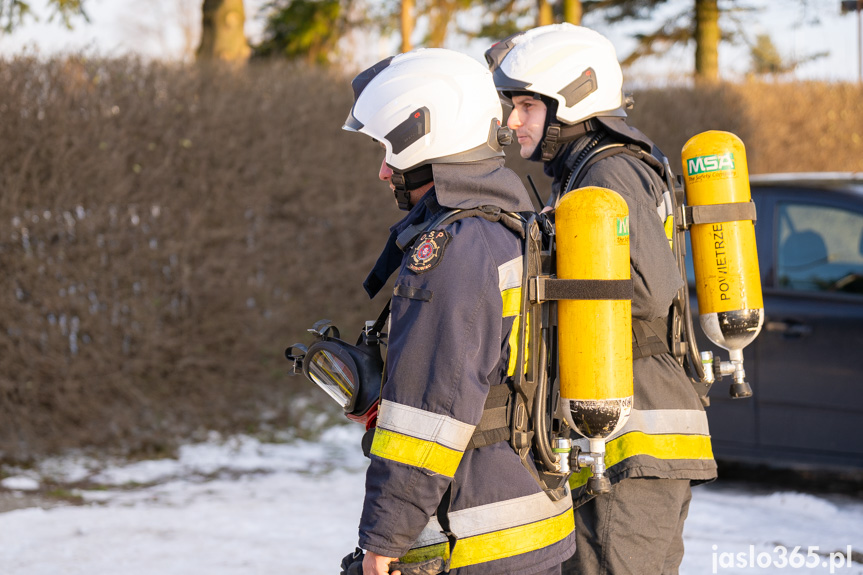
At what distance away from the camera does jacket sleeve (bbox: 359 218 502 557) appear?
189 cm

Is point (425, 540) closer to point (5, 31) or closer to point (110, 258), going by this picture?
point (110, 258)

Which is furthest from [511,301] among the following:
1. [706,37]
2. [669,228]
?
[706,37]

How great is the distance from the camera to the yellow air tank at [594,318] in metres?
2.10

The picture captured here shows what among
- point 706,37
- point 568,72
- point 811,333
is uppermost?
point 706,37

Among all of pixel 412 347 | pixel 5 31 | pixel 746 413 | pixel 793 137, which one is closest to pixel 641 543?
pixel 412 347

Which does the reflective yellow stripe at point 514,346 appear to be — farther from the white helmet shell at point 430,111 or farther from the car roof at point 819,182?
the car roof at point 819,182

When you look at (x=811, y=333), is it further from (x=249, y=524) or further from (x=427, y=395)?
(x=427, y=395)

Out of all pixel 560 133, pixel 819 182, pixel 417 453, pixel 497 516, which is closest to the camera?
pixel 417 453

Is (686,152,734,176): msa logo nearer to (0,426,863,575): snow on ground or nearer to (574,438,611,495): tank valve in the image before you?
(574,438,611,495): tank valve

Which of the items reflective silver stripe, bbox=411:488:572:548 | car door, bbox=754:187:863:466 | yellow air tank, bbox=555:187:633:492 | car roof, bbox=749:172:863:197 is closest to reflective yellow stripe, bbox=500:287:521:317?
yellow air tank, bbox=555:187:633:492

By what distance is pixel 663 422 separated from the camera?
8.54 ft

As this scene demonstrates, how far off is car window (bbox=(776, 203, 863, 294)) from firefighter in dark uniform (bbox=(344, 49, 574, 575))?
3.37 m

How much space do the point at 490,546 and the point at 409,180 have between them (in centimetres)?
87

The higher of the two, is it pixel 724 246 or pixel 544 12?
pixel 544 12
